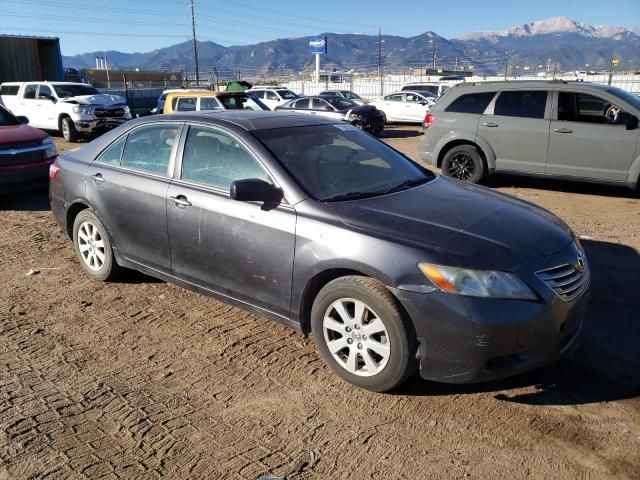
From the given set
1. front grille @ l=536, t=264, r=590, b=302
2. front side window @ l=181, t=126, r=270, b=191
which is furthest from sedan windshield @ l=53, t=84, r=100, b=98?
front grille @ l=536, t=264, r=590, b=302

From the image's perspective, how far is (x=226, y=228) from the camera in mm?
3711

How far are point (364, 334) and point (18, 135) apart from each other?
24.3 ft

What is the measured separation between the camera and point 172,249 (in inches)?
162

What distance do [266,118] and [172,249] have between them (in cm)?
125

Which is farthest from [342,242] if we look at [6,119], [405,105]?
[405,105]

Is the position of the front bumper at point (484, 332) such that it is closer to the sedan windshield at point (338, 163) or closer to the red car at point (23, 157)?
the sedan windshield at point (338, 163)

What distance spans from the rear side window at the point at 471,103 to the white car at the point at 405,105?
1397 centimetres

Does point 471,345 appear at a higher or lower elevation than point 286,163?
lower

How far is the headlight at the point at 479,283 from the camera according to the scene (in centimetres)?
283

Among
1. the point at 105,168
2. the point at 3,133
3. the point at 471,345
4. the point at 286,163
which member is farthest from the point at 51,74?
the point at 471,345

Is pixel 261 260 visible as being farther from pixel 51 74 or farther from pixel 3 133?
Result: pixel 51 74

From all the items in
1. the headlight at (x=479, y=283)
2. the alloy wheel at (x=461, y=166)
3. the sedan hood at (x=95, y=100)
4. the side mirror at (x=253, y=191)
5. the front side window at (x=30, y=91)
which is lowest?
the alloy wheel at (x=461, y=166)

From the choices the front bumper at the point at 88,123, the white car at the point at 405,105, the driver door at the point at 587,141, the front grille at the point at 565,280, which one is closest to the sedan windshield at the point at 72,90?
the front bumper at the point at 88,123

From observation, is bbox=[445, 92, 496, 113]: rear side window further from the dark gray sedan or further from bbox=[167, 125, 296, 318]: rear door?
bbox=[167, 125, 296, 318]: rear door
